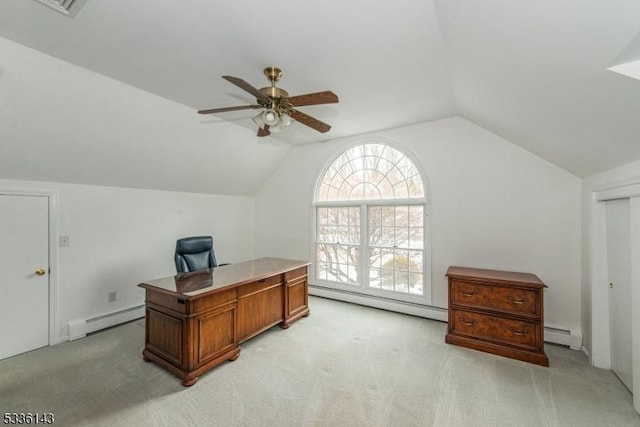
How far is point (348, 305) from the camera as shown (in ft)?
13.3

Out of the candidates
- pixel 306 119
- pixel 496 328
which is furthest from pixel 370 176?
pixel 496 328

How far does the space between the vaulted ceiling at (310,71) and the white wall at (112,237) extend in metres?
0.24

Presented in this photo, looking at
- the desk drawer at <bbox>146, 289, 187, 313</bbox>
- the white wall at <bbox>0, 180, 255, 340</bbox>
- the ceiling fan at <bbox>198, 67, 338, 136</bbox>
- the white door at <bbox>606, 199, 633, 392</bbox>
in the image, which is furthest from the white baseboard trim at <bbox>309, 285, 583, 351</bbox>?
the ceiling fan at <bbox>198, 67, 338, 136</bbox>

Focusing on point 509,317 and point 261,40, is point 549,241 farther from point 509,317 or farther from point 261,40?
point 261,40

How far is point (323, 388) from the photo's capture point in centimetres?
213

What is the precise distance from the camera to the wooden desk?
7.21ft

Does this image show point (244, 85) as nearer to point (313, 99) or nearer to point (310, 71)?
point (313, 99)

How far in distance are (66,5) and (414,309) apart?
436 cm

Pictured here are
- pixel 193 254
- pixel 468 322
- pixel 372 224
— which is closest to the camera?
pixel 468 322

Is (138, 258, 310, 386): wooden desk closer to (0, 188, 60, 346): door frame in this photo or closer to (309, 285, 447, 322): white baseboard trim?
(0, 188, 60, 346): door frame

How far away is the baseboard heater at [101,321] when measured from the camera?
9.69ft

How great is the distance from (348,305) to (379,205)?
5.42 ft

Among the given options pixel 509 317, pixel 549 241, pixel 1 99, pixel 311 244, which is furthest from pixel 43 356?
pixel 549 241

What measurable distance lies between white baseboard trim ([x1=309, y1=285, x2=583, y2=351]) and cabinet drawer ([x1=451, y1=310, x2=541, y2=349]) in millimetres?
590
